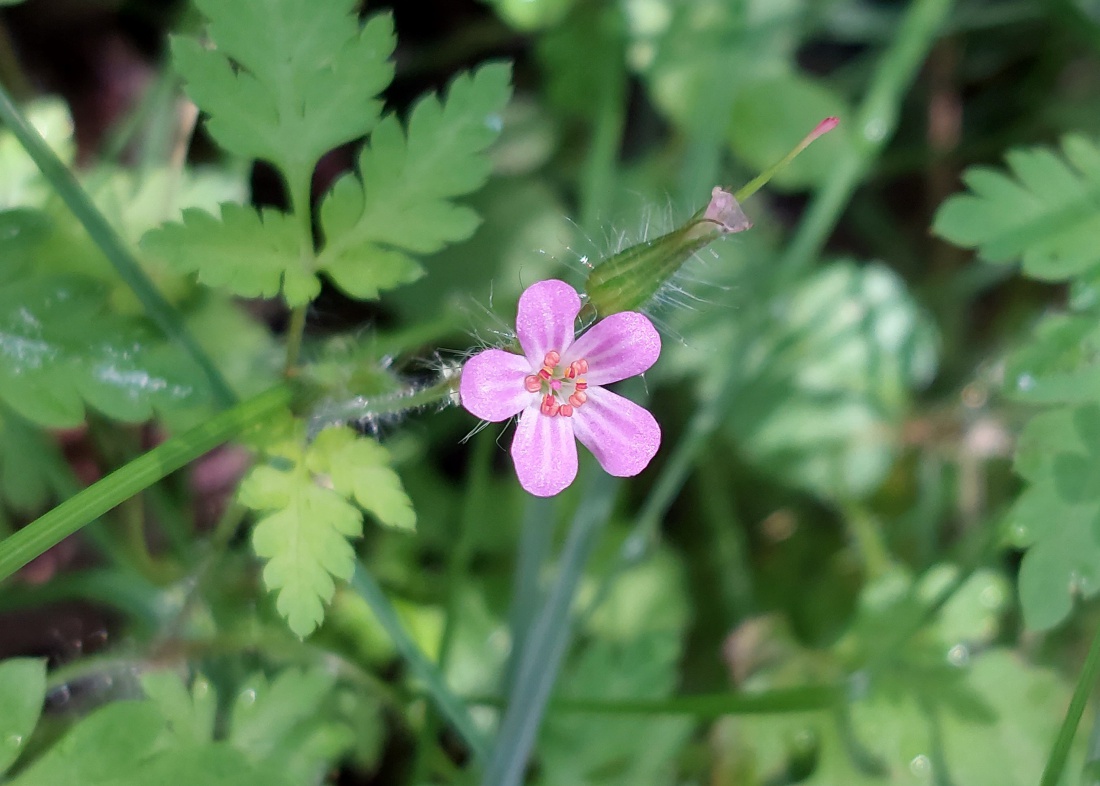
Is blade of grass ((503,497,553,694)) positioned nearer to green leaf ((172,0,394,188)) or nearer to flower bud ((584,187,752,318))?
flower bud ((584,187,752,318))

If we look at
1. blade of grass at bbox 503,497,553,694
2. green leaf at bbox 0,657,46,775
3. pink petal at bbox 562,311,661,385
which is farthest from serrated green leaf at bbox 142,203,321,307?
blade of grass at bbox 503,497,553,694

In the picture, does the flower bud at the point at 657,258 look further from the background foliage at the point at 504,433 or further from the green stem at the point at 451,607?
the green stem at the point at 451,607

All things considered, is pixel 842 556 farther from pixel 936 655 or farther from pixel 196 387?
pixel 196 387

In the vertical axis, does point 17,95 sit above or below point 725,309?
above

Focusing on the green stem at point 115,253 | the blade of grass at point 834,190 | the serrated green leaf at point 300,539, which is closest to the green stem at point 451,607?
the blade of grass at point 834,190

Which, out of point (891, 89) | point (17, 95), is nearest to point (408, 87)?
point (17, 95)

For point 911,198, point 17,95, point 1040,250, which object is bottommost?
point 1040,250
